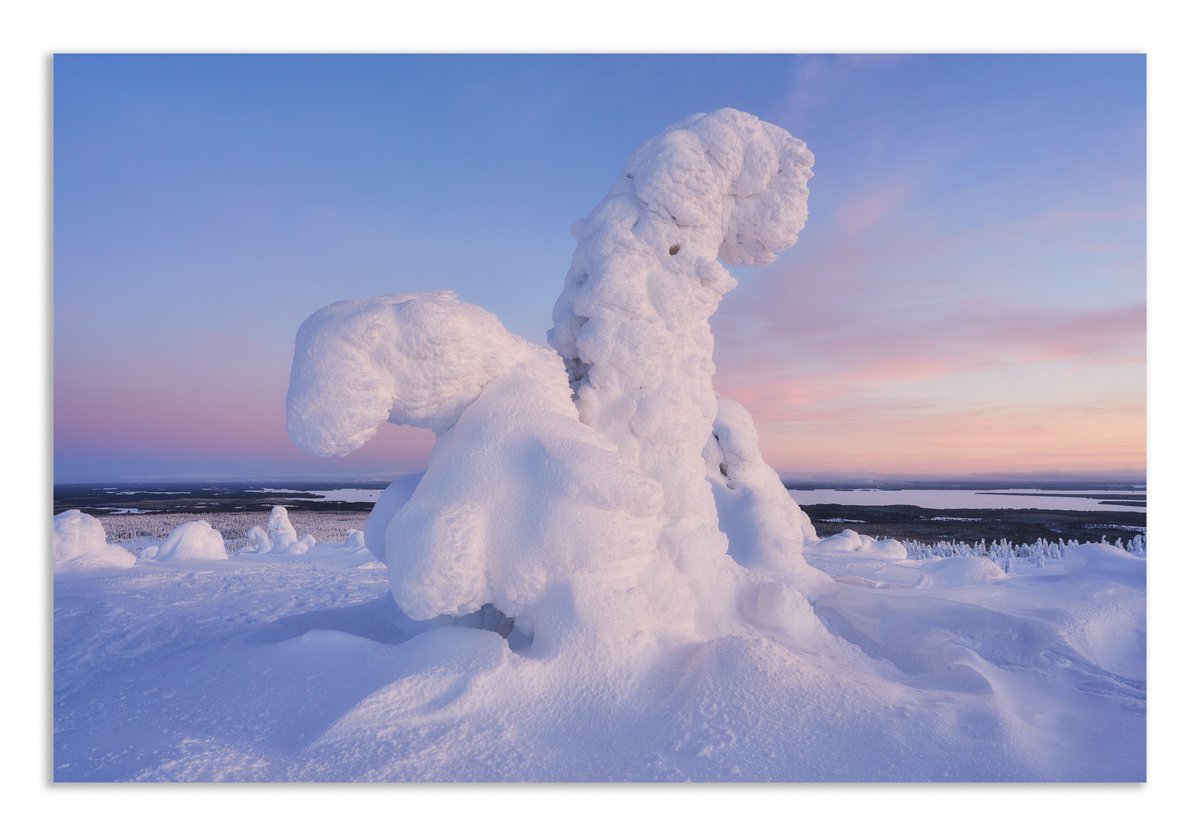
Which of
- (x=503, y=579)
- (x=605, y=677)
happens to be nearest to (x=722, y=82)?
(x=503, y=579)

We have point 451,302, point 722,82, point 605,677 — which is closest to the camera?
point 605,677

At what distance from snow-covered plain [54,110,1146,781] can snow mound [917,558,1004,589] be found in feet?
2.33

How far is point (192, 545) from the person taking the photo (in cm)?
909

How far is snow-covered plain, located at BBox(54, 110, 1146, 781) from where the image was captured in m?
3.08

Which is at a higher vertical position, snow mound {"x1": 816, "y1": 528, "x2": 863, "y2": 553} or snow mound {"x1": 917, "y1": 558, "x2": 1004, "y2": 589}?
snow mound {"x1": 917, "y1": 558, "x2": 1004, "y2": 589}

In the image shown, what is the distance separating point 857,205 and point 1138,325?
2.19 meters

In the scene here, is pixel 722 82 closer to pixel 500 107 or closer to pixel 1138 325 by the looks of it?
pixel 500 107

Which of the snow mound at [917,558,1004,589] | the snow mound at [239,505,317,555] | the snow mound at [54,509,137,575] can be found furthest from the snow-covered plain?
the snow mound at [239,505,317,555]

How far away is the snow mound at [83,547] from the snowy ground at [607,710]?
3382mm

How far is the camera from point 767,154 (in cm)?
490

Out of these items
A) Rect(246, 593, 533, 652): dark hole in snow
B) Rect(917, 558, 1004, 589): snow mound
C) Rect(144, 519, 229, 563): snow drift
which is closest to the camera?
Rect(246, 593, 533, 652): dark hole in snow

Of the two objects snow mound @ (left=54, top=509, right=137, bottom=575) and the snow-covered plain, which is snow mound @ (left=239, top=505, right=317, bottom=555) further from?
the snow-covered plain

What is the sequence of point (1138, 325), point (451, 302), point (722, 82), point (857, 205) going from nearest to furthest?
point (451, 302) < point (1138, 325) < point (722, 82) < point (857, 205)

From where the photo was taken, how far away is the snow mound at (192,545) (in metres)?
8.96
